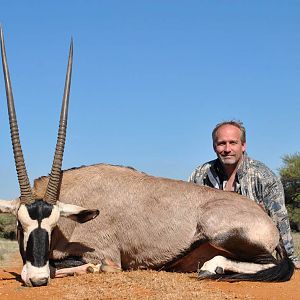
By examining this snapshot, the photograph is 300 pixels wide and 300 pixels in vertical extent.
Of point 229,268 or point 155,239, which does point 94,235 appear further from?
point 229,268

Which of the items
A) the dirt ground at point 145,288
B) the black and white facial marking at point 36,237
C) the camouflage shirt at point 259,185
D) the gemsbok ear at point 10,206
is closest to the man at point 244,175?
the camouflage shirt at point 259,185

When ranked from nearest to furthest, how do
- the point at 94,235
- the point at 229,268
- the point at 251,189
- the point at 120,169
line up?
the point at 229,268 < the point at 94,235 < the point at 120,169 < the point at 251,189

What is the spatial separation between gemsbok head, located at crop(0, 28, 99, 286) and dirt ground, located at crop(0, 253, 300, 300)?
0.21 metres

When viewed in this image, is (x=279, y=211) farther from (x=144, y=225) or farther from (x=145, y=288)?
(x=145, y=288)

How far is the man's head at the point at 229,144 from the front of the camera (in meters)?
7.55

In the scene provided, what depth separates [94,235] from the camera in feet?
20.5

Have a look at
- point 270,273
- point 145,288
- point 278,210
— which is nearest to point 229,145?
point 278,210

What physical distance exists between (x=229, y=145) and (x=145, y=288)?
2957mm

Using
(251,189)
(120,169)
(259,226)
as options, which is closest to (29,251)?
(120,169)

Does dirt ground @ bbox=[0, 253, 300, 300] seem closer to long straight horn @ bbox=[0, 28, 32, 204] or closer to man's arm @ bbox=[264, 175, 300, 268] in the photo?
long straight horn @ bbox=[0, 28, 32, 204]

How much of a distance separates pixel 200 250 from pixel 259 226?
2.23ft

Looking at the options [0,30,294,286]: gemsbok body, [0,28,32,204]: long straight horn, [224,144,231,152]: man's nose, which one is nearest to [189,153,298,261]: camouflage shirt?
[224,144,231,152]: man's nose

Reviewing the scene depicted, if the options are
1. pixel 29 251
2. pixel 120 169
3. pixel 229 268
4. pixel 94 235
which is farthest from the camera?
pixel 120 169

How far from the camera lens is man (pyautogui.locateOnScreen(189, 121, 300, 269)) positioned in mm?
7356
